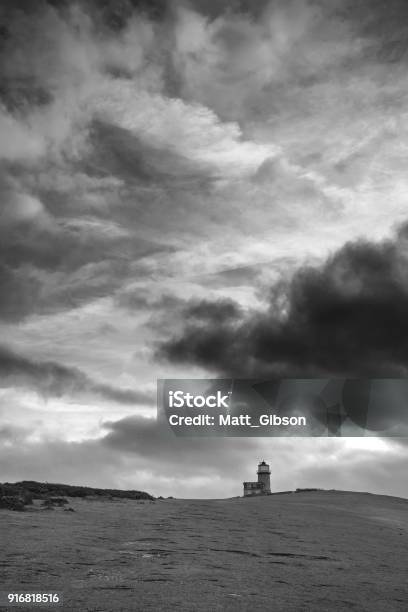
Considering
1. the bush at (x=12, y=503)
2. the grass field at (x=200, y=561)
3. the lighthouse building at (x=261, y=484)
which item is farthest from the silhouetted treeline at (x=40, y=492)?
the lighthouse building at (x=261, y=484)

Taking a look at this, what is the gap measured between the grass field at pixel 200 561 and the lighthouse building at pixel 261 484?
52.3 m

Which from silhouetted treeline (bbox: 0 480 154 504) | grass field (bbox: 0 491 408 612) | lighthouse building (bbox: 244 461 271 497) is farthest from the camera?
lighthouse building (bbox: 244 461 271 497)

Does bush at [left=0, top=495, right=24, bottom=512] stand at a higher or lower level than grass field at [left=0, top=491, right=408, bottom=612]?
higher

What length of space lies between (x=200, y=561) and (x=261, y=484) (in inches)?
2663

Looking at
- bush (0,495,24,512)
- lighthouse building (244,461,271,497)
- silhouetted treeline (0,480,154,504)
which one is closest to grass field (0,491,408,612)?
bush (0,495,24,512)

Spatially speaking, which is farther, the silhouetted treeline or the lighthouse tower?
the lighthouse tower

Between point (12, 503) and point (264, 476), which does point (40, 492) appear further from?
point (264, 476)

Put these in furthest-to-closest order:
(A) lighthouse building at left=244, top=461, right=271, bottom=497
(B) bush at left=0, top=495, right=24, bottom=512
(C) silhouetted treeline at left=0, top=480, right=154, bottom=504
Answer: (A) lighthouse building at left=244, top=461, right=271, bottom=497 < (C) silhouetted treeline at left=0, top=480, right=154, bottom=504 < (B) bush at left=0, top=495, right=24, bottom=512

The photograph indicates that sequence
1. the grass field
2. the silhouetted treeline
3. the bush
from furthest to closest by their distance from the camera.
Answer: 1. the silhouetted treeline
2. the bush
3. the grass field

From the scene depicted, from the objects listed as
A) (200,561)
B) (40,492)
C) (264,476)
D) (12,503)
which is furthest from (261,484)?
(200,561)

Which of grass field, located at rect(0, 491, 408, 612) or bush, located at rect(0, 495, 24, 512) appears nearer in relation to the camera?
grass field, located at rect(0, 491, 408, 612)

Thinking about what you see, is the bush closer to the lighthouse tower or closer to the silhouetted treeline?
the silhouetted treeline

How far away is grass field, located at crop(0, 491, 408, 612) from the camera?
36.2ft

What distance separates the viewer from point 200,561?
15.2 m
